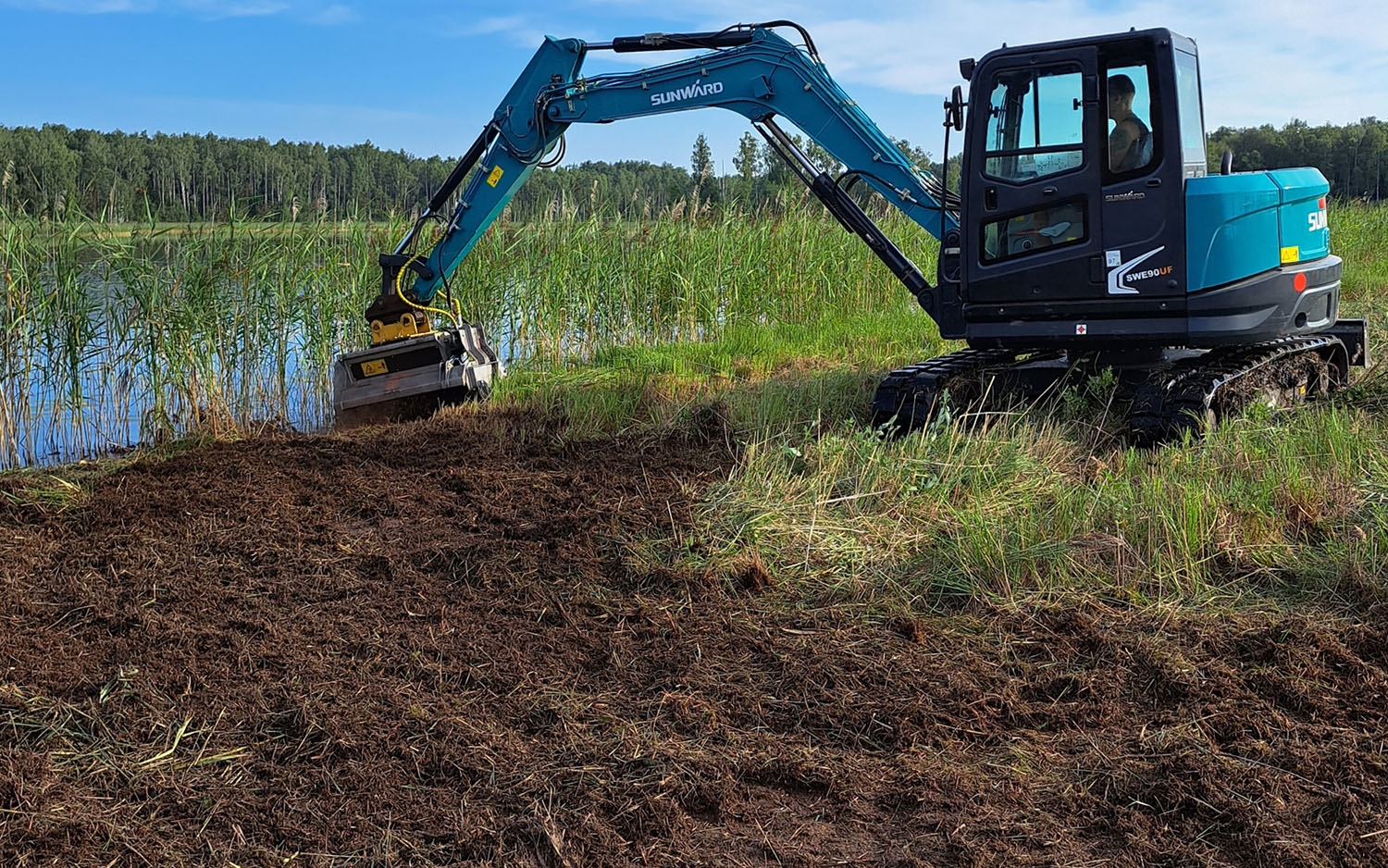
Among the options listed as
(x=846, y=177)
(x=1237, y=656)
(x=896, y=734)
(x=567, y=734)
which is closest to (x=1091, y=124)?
(x=846, y=177)

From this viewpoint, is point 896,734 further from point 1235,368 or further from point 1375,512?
point 1235,368

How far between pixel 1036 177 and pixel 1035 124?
0.29 meters

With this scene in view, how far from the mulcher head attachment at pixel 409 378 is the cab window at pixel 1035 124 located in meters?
3.78

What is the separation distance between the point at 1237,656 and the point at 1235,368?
3473 millimetres

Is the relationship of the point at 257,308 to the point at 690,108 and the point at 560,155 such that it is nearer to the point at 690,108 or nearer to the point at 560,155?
the point at 560,155

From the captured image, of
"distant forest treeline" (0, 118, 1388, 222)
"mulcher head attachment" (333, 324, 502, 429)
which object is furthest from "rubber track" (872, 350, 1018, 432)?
"mulcher head attachment" (333, 324, 502, 429)

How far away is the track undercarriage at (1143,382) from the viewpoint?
6621 mm

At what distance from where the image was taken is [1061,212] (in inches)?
261

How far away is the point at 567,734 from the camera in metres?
3.42

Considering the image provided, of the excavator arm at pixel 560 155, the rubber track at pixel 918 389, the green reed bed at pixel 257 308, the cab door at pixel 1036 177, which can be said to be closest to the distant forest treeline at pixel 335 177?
the green reed bed at pixel 257 308

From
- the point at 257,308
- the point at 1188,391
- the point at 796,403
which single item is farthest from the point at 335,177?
the point at 1188,391

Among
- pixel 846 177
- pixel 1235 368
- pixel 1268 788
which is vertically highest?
pixel 846 177

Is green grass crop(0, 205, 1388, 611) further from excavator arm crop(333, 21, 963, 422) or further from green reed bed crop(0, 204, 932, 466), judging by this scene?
excavator arm crop(333, 21, 963, 422)

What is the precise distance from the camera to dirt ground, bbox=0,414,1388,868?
115 inches
